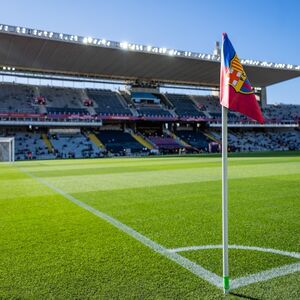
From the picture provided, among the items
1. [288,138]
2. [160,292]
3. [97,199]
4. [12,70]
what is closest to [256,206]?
[97,199]

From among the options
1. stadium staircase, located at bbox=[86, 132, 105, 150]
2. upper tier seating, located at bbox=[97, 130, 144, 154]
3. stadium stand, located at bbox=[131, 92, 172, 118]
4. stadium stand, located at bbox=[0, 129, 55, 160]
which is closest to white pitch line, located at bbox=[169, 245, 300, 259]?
stadium stand, located at bbox=[0, 129, 55, 160]

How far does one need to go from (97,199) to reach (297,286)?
6546 millimetres

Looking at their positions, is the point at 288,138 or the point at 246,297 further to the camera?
the point at 288,138

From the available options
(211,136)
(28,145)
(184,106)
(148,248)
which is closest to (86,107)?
(28,145)

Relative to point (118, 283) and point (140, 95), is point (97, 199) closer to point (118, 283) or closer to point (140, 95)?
point (118, 283)

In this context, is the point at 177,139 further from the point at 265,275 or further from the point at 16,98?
the point at 265,275

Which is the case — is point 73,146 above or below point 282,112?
below

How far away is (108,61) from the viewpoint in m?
50.2

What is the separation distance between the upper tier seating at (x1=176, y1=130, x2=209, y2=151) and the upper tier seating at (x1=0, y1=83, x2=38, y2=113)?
1006 inches

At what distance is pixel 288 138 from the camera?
6731cm

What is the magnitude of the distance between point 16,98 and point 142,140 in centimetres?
2141

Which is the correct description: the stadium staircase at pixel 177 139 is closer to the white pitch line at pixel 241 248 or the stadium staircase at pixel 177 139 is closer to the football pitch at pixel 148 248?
the football pitch at pixel 148 248

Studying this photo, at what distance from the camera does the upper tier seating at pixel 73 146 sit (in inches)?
1855

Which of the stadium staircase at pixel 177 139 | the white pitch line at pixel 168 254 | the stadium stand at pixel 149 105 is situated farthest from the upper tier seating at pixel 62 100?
the white pitch line at pixel 168 254
